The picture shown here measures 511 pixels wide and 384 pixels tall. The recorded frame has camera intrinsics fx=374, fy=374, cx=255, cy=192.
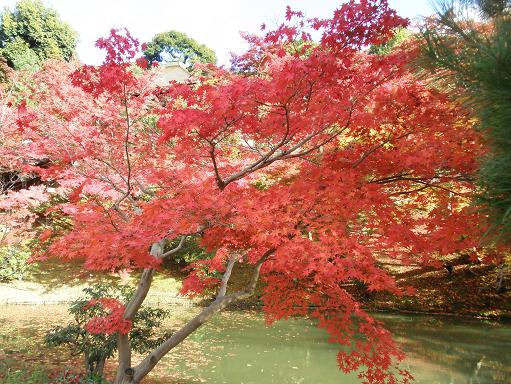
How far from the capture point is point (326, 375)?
606 cm

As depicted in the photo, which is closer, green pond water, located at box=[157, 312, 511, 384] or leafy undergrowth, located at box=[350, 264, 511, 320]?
green pond water, located at box=[157, 312, 511, 384]

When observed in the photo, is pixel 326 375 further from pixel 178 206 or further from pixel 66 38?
pixel 66 38

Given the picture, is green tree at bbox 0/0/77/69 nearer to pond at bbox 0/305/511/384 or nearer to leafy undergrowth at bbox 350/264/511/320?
pond at bbox 0/305/511/384

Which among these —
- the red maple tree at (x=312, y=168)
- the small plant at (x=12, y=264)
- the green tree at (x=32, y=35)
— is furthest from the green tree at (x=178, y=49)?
the red maple tree at (x=312, y=168)

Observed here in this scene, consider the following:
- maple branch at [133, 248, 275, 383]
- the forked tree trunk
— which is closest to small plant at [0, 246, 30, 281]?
the forked tree trunk

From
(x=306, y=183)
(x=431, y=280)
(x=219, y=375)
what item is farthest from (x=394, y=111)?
(x=431, y=280)

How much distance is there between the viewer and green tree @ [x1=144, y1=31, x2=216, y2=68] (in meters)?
29.7

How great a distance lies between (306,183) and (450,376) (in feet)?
15.3

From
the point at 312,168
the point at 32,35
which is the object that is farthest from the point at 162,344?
the point at 32,35

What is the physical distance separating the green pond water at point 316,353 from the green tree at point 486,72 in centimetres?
510

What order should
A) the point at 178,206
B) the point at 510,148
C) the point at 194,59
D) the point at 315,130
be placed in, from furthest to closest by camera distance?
the point at 194,59 < the point at 315,130 < the point at 178,206 < the point at 510,148

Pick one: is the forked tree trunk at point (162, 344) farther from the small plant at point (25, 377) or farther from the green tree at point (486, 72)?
the green tree at point (486, 72)

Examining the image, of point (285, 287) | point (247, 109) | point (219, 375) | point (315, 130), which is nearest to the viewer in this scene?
point (247, 109)

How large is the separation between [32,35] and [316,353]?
766 inches
